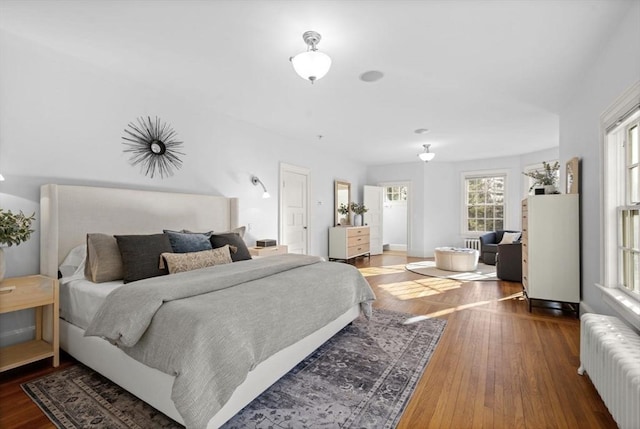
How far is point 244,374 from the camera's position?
1544 millimetres

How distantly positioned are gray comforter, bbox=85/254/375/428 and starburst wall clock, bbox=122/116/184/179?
1.70m

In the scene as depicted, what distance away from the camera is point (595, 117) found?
2859 millimetres

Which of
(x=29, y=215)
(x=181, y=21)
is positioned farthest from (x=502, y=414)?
(x=29, y=215)

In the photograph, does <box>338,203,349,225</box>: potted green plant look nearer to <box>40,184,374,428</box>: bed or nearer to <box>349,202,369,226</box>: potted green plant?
<box>349,202,369,226</box>: potted green plant

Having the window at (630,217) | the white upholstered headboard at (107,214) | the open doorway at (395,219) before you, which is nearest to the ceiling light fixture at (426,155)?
the open doorway at (395,219)

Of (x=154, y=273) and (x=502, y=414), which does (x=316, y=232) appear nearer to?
(x=154, y=273)

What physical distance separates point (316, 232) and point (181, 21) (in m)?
4.62

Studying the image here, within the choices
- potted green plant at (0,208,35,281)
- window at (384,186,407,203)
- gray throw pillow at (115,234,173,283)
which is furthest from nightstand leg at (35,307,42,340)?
window at (384,186,407,203)

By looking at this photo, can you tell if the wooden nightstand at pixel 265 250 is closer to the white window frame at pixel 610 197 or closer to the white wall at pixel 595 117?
the white window frame at pixel 610 197

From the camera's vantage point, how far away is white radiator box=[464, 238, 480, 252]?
24.7 feet

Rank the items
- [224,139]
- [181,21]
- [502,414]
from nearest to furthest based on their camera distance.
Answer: [502,414] → [181,21] → [224,139]

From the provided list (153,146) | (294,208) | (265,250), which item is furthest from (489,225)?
(153,146)

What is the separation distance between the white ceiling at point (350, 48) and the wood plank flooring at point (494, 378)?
2.50 metres

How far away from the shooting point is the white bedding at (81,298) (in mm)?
2158
